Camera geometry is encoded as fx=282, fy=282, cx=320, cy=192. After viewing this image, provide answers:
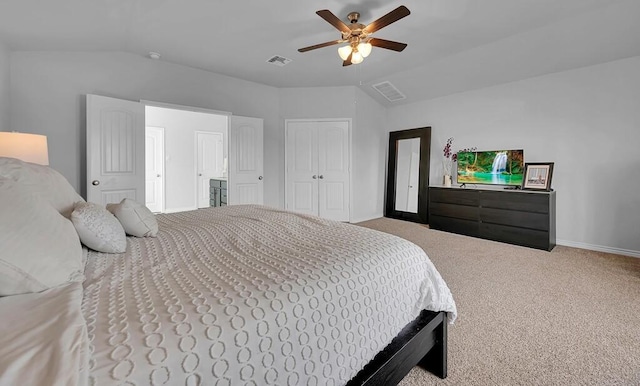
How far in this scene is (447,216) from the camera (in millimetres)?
4711

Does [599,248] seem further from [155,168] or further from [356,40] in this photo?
[155,168]

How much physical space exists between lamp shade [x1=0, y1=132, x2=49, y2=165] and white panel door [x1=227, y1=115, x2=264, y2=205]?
7.98ft

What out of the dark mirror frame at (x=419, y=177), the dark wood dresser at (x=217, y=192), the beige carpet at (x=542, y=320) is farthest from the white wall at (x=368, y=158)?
the dark wood dresser at (x=217, y=192)

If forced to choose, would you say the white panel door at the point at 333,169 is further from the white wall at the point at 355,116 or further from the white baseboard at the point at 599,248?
the white baseboard at the point at 599,248

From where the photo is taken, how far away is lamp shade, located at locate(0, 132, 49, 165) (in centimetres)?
205

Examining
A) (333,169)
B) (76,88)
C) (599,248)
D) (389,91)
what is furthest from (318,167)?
(599,248)

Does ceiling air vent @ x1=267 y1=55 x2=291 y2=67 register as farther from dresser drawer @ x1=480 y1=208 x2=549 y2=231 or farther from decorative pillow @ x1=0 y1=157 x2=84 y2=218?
dresser drawer @ x1=480 y1=208 x2=549 y2=231

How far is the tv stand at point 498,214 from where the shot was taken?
3.69 meters

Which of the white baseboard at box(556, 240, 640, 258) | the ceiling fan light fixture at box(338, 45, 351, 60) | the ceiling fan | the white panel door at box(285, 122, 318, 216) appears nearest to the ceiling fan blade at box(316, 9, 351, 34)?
the ceiling fan

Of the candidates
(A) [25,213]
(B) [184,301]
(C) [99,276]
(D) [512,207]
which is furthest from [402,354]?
(D) [512,207]

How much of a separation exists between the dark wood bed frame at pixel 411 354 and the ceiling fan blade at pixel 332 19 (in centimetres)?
231

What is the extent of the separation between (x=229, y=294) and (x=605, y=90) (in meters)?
5.03

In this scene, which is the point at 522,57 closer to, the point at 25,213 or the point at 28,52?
the point at 25,213

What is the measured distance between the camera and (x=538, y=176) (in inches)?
155
